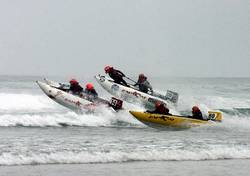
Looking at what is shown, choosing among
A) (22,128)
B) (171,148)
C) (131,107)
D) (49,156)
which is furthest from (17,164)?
(131,107)

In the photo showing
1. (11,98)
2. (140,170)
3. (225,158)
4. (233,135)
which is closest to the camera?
(140,170)

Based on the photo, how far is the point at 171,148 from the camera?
15.5 meters

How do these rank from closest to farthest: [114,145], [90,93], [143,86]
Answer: [114,145], [90,93], [143,86]

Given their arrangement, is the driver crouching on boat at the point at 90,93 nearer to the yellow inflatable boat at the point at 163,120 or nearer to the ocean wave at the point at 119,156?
the yellow inflatable boat at the point at 163,120

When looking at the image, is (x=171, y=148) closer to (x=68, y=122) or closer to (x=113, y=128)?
(x=113, y=128)

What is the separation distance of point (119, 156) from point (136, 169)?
1.28 m

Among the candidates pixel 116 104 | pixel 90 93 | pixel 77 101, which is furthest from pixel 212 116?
pixel 77 101

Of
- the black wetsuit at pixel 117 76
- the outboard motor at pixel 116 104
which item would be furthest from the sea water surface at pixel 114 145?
the black wetsuit at pixel 117 76

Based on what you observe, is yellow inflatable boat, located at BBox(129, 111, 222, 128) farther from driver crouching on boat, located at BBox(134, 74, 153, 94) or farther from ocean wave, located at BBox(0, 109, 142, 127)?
driver crouching on boat, located at BBox(134, 74, 153, 94)

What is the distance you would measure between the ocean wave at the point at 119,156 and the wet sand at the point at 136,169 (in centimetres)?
36

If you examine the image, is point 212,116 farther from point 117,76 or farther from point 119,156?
point 119,156

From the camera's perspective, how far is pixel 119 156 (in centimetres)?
1364

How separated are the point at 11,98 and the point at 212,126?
17370 millimetres

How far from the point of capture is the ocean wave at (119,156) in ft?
42.4
